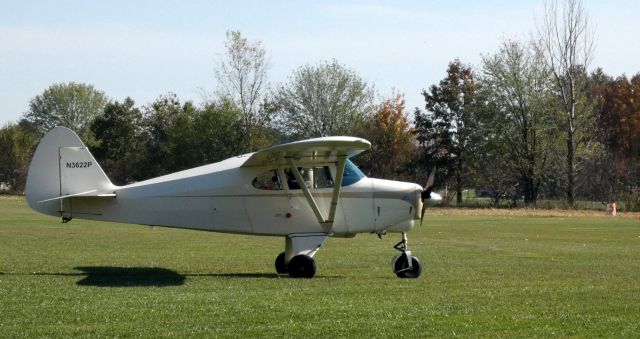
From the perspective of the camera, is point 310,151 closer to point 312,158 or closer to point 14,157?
point 312,158

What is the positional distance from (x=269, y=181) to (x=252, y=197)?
15.9 inches

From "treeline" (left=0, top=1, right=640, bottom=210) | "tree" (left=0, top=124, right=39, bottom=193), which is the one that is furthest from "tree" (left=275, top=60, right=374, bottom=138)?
"tree" (left=0, top=124, right=39, bottom=193)

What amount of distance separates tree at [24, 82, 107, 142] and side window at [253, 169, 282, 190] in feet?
339

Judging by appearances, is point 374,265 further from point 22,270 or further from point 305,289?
point 22,270

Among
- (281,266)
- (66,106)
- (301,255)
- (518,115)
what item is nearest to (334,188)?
(301,255)

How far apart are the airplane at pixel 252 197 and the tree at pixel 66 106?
102736 mm

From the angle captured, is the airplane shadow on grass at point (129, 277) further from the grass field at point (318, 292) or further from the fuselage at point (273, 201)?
the fuselage at point (273, 201)

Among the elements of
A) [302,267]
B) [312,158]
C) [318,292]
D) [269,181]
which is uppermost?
[312,158]

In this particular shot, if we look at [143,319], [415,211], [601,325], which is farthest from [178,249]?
[601,325]

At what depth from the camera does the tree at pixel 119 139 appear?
81375 millimetres

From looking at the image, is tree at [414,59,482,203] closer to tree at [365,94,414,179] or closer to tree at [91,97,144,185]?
tree at [365,94,414,179]

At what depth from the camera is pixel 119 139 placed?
85688mm

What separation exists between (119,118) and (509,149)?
36452mm

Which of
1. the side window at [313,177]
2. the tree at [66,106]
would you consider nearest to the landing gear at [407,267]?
the side window at [313,177]
